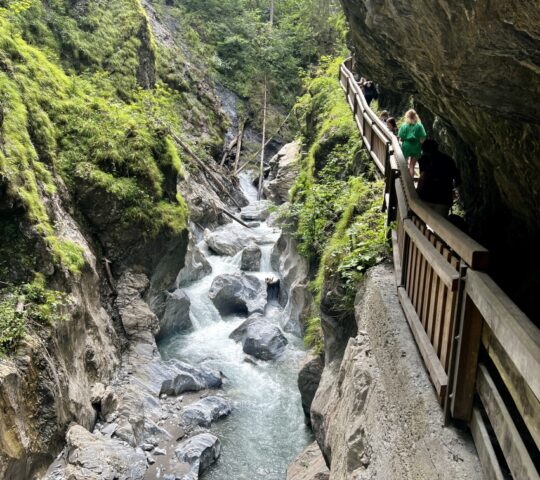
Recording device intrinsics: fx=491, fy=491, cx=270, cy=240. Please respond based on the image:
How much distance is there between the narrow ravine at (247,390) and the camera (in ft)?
33.3

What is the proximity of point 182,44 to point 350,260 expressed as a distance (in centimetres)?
2969

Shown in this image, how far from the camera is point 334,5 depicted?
3284cm

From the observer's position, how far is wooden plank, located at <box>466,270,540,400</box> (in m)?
2.43

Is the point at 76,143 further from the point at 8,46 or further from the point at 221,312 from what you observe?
the point at 221,312

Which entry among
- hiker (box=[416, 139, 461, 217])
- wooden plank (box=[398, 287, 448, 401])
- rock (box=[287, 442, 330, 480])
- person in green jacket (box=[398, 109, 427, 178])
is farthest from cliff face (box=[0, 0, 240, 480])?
person in green jacket (box=[398, 109, 427, 178])

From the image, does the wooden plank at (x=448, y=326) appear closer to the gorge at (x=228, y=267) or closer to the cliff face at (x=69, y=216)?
the gorge at (x=228, y=267)

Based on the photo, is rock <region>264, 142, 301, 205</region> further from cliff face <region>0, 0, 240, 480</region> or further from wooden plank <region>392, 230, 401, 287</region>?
wooden plank <region>392, 230, 401, 287</region>

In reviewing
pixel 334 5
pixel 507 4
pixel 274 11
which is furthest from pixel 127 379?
pixel 274 11

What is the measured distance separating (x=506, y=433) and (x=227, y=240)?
18157mm

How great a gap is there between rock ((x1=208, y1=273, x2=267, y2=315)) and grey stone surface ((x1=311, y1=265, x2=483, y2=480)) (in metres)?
9.78

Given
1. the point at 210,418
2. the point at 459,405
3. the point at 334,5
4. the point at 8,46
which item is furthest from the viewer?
the point at 334,5

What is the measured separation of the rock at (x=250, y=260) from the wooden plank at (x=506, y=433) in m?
16.2

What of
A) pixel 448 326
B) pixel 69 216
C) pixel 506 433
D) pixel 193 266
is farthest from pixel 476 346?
pixel 193 266

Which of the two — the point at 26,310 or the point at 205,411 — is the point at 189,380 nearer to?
the point at 205,411
